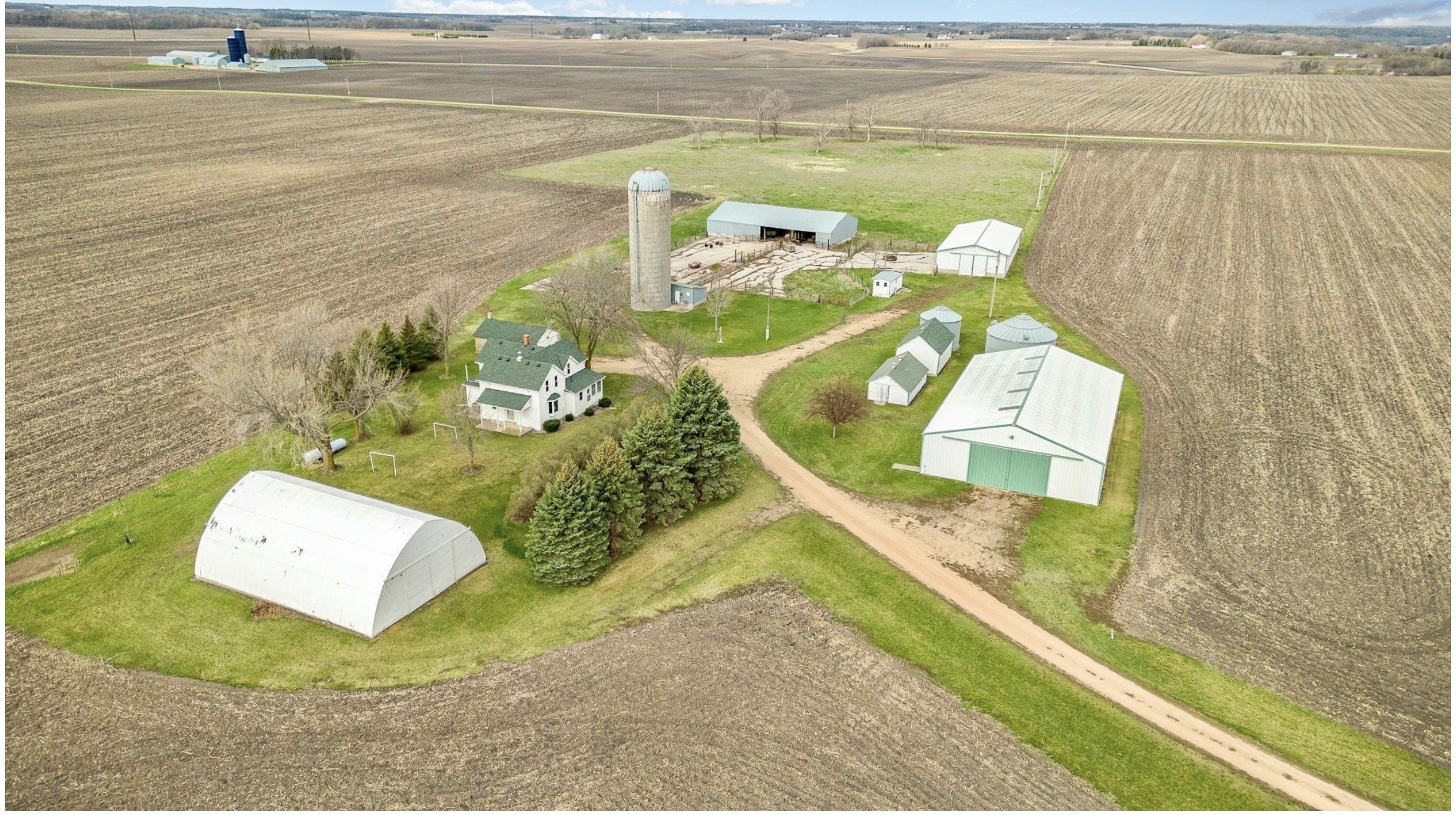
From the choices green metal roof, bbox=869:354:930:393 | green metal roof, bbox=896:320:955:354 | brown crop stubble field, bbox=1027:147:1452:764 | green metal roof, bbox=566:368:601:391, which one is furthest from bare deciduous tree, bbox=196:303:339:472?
brown crop stubble field, bbox=1027:147:1452:764

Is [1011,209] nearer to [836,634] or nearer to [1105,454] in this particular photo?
[1105,454]

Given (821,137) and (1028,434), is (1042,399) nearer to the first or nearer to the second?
(1028,434)

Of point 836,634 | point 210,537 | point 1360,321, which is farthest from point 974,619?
point 1360,321

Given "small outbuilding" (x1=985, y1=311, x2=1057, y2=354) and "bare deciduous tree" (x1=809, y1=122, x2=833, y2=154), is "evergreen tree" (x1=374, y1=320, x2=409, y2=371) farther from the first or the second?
"bare deciduous tree" (x1=809, y1=122, x2=833, y2=154)

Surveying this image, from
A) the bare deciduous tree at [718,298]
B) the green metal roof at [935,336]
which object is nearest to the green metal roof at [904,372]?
the green metal roof at [935,336]

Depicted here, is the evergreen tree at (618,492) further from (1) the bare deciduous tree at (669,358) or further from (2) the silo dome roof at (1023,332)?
(2) the silo dome roof at (1023,332)

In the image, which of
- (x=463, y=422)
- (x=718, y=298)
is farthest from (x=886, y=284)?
(x=463, y=422)
